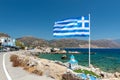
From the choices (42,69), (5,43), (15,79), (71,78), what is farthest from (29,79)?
(5,43)

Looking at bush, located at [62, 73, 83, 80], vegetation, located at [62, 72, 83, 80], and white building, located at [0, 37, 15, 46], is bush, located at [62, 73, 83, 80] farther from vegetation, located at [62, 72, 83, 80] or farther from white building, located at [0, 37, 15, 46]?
white building, located at [0, 37, 15, 46]

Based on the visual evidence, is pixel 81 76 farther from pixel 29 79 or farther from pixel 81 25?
pixel 81 25

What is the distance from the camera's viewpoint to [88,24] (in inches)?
813

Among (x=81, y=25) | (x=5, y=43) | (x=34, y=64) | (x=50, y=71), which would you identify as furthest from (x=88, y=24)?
(x=5, y=43)

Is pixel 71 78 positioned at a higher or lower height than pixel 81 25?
lower

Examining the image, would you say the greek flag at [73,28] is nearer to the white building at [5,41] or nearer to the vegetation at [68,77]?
the vegetation at [68,77]

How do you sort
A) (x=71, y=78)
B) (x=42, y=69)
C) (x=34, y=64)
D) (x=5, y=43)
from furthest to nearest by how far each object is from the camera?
(x=5, y=43)
(x=34, y=64)
(x=42, y=69)
(x=71, y=78)

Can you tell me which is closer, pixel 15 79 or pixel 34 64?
pixel 15 79

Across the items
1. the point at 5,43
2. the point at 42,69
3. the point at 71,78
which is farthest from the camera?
the point at 5,43

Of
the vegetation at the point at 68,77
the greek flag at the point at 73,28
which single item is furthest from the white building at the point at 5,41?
the vegetation at the point at 68,77

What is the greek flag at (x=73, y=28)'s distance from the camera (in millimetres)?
20134

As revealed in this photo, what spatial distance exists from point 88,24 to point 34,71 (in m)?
5.29

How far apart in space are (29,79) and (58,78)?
6.49ft

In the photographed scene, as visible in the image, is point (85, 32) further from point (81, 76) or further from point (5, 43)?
point (5, 43)
